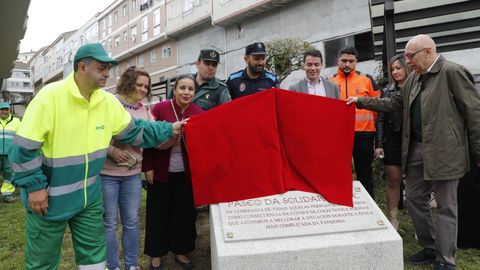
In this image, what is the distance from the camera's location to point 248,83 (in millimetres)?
4191

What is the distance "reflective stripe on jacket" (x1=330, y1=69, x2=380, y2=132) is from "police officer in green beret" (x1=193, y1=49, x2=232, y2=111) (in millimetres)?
1367

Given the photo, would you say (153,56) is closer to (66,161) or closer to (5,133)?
(5,133)

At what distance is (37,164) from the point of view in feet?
7.62

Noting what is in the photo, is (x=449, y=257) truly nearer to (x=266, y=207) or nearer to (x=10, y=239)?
(x=266, y=207)

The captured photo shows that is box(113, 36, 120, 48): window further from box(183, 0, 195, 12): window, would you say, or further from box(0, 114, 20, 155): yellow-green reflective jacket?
box(0, 114, 20, 155): yellow-green reflective jacket

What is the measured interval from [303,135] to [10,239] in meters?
4.48

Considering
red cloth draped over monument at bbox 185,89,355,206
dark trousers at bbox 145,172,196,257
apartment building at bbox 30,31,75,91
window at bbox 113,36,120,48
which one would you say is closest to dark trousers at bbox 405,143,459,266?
red cloth draped over monument at bbox 185,89,355,206

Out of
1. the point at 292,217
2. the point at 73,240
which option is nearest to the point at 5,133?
the point at 73,240

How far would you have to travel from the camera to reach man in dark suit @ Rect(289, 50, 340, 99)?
3.87 meters

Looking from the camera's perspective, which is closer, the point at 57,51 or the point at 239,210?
the point at 239,210

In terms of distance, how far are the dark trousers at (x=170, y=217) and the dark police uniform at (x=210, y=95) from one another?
0.85 m

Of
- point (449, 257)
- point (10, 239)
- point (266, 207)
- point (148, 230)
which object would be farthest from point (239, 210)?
point (10, 239)

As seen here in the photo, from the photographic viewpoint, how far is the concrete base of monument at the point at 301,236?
2646 mm

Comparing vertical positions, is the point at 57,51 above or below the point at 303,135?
above
